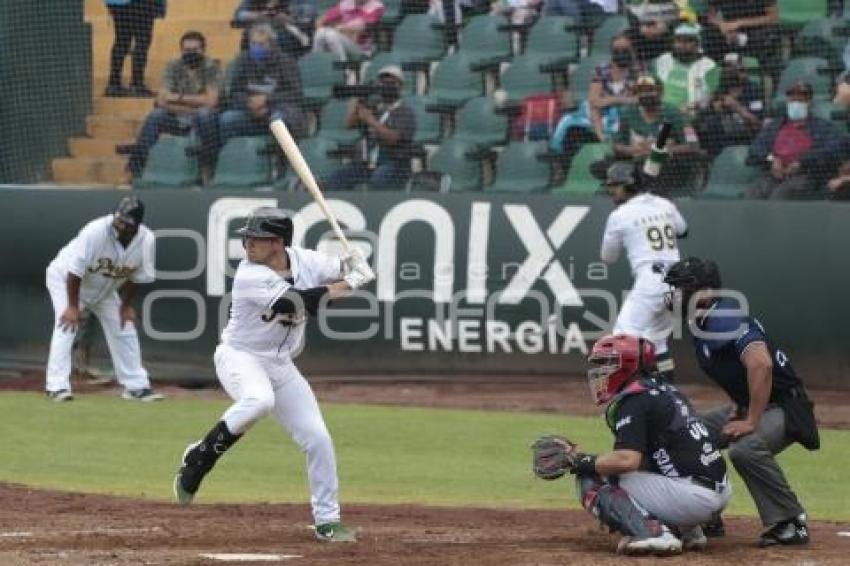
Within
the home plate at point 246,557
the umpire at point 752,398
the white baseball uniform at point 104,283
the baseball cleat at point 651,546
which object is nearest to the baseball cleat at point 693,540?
the baseball cleat at point 651,546

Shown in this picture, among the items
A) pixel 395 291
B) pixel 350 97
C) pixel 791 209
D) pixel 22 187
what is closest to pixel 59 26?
pixel 22 187

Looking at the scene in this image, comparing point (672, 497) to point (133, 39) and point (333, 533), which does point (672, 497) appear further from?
point (133, 39)

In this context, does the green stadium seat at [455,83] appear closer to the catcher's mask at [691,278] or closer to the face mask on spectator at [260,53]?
the face mask on spectator at [260,53]

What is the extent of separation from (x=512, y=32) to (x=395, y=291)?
114 inches

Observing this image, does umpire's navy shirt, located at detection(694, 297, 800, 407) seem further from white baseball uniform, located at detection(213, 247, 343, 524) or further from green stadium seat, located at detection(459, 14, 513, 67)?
green stadium seat, located at detection(459, 14, 513, 67)

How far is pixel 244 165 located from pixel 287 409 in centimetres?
837

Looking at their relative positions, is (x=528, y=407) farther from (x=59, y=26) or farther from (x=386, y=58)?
(x=59, y=26)

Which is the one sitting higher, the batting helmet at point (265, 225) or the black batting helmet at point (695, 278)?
the batting helmet at point (265, 225)

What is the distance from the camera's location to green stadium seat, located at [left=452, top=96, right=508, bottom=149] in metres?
16.7

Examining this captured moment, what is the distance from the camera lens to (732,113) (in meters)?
15.9

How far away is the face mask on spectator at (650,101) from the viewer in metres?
16.1

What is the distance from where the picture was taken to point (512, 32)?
17281 millimetres

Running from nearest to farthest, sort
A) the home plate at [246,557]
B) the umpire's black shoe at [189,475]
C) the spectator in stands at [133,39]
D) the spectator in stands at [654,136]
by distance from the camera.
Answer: the home plate at [246,557]
the umpire's black shoe at [189,475]
the spectator in stands at [654,136]
the spectator in stands at [133,39]

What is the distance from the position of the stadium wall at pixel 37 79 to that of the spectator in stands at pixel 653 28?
537cm
